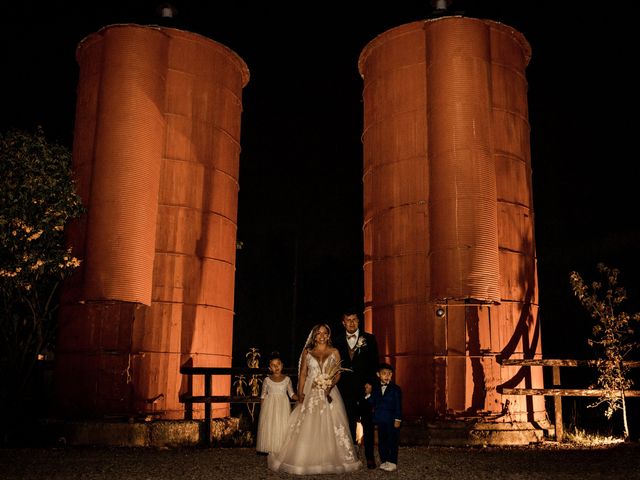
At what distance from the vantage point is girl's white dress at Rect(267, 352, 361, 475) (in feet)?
25.8

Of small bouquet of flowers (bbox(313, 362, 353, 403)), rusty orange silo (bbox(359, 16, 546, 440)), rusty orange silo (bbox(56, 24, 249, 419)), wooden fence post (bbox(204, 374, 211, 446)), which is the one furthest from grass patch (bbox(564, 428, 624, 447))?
rusty orange silo (bbox(56, 24, 249, 419))

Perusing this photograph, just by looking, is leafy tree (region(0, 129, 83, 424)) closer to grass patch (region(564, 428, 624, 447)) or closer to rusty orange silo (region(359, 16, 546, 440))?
rusty orange silo (region(359, 16, 546, 440))

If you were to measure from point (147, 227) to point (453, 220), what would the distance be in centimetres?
639

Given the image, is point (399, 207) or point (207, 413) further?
point (399, 207)

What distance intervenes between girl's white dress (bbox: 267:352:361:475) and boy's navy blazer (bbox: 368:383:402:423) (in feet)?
1.43

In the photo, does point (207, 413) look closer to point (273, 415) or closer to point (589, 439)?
point (273, 415)

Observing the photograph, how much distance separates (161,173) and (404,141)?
552 centimetres

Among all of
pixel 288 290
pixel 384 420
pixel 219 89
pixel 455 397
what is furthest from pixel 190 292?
pixel 288 290

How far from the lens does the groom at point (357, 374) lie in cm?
852

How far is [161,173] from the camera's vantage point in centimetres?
1469

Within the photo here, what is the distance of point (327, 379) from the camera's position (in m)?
8.23

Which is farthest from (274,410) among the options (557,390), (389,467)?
(557,390)

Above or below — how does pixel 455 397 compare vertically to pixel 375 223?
below

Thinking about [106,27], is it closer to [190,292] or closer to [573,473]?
[190,292]
